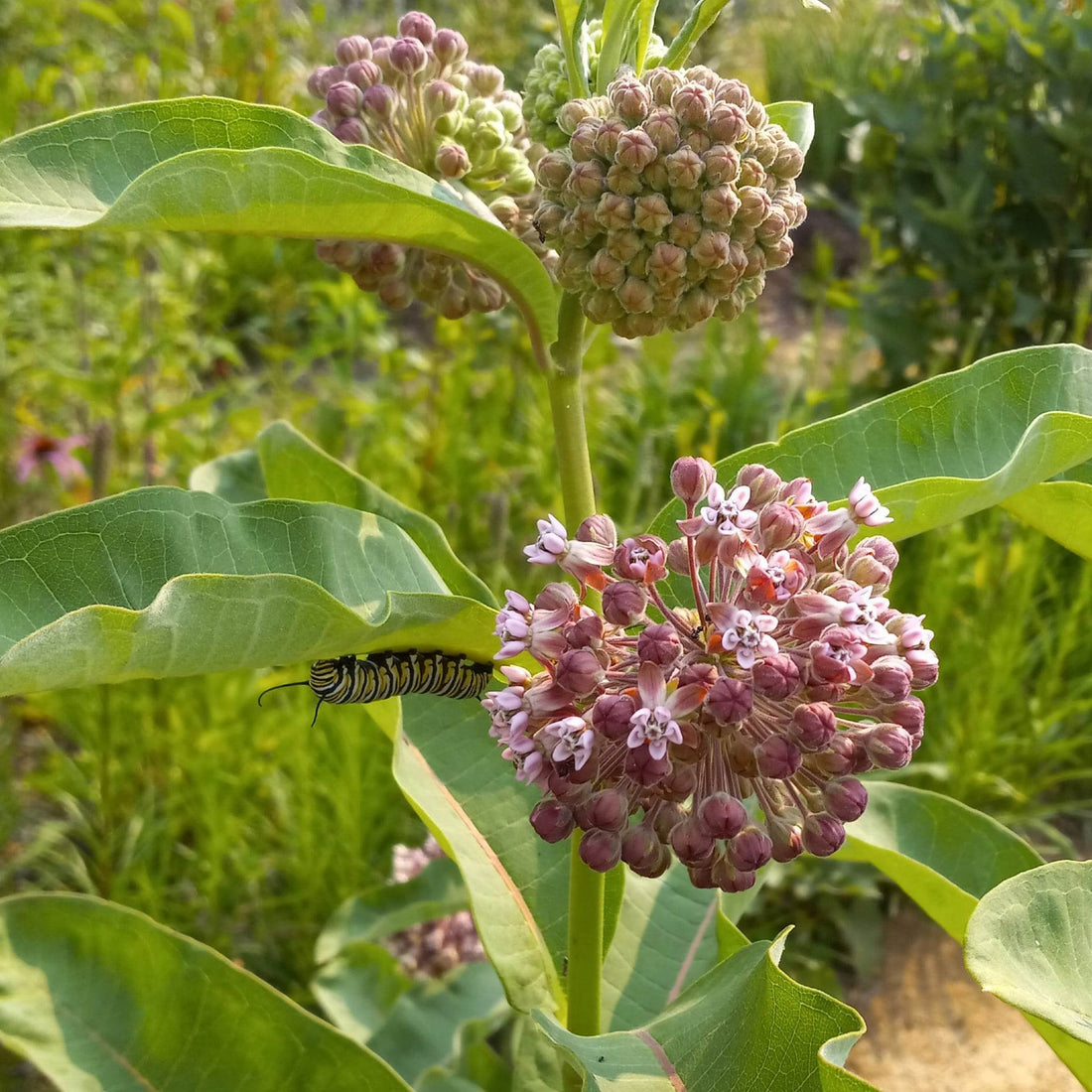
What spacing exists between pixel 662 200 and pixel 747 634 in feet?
1.00

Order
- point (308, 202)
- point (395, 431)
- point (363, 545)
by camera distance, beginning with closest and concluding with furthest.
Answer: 1. point (308, 202)
2. point (363, 545)
3. point (395, 431)

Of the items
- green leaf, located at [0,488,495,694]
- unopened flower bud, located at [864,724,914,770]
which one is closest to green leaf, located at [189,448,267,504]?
green leaf, located at [0,488,495,694]

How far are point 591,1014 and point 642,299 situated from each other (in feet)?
1.92

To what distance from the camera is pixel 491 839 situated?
1.10 meters

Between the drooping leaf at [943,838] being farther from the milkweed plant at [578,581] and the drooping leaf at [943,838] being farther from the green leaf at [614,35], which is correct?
the green leaf at [614,35]

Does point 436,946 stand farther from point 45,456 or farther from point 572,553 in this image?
point 45,456

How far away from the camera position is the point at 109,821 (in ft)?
7.51

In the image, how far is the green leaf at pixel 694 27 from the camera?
0.83 m

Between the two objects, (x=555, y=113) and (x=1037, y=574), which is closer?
(x=555, y=113)

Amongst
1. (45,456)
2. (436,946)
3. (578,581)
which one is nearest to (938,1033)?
(436,946)

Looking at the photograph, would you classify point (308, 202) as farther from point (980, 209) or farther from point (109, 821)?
point (980, 209)

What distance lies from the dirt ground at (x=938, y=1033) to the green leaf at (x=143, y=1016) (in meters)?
1.48

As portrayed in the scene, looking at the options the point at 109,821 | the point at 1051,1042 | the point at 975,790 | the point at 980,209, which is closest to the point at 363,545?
the point at 1051,1042

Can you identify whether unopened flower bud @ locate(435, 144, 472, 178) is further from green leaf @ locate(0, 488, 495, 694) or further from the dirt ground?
the dirt ground
